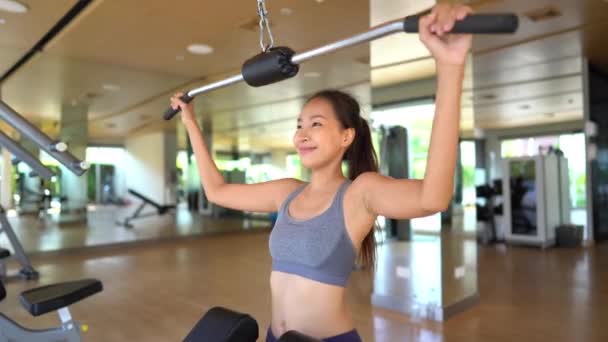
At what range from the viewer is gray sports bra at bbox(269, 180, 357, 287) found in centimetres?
92

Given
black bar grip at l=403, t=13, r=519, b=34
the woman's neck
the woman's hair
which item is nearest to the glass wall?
the woman's hair

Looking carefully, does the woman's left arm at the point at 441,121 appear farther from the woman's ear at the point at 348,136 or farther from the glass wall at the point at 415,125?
the glass wall at the point at 415,125

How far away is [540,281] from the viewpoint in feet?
14.0

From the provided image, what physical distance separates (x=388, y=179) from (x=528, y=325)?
266 centimetres

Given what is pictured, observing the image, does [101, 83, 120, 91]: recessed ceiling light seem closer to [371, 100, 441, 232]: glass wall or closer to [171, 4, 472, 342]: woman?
[371, 100, 441, 232]: glass wall

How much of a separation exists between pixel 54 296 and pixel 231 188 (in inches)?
31.3

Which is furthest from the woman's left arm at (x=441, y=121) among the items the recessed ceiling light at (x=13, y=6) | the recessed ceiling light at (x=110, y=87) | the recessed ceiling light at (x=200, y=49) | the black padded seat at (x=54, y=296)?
the recessed ceiling light at (x=110, y=87)

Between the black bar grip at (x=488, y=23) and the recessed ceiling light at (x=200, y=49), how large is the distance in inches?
172

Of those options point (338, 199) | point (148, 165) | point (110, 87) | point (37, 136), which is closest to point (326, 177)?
point (338, 199)

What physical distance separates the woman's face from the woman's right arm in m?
0.19

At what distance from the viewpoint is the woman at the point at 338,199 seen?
0.72 meters

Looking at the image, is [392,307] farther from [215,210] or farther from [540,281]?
[215,210]

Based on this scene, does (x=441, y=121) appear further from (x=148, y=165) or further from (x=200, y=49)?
(x=148, y=165)

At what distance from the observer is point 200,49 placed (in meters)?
4.80
